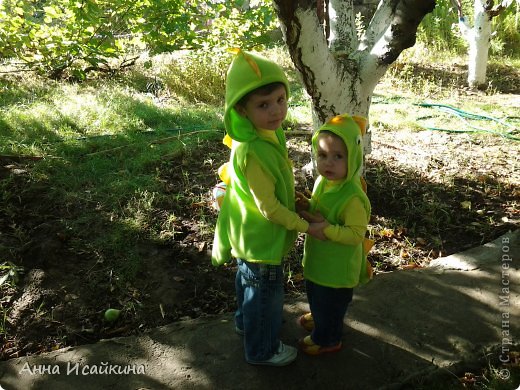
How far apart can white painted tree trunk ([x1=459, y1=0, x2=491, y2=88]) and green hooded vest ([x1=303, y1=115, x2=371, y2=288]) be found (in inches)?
274

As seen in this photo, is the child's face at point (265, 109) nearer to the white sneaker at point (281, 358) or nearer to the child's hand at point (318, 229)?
the child's hand at point (318, 229)

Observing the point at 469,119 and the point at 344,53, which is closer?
the point at 344,53

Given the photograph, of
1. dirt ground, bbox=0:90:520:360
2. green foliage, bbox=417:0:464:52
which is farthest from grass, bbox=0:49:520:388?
green foliage, bbox=417:0:464:52

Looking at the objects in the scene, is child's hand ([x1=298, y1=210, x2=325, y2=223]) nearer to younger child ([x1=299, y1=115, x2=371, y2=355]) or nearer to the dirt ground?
younger child ([x1=299, y1=115, x2=371, y2=355])

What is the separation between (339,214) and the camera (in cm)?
196

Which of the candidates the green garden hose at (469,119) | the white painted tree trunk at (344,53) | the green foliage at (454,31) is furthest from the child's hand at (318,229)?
the green foliage at (454,31)

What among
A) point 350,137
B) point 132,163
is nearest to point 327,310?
point 350,137

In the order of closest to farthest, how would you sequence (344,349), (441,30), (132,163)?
(344,349) < (132,163) < (441,30)

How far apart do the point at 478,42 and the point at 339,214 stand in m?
7.19

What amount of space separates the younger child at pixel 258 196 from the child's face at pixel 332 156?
0.17m

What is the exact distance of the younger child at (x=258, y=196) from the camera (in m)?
1.83

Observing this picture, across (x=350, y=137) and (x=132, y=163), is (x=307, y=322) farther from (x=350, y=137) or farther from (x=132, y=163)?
(x=132, y=163)

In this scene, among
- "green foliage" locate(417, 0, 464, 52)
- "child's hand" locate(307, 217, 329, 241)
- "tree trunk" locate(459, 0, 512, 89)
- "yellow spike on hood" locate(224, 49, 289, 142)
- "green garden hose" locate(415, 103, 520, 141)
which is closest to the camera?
"yellow spike on hood" locate(224, 49, 289, 142)

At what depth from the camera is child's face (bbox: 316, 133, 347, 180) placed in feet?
6.15
